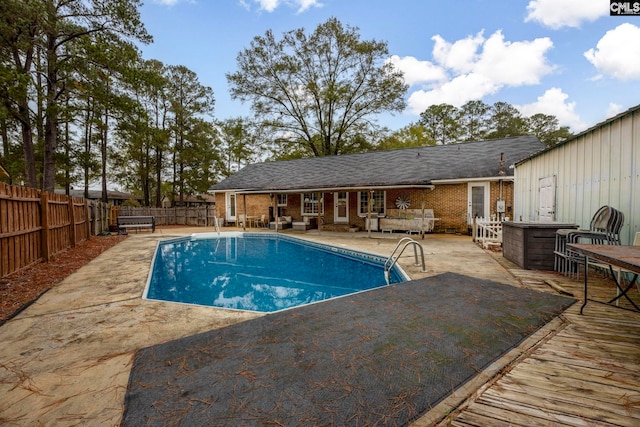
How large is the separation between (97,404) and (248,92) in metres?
28.8

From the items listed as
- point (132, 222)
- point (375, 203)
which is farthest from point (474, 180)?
point (132, 222)

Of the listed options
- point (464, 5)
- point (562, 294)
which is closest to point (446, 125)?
point (464, 5)

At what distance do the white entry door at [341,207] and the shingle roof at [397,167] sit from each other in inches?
40.0

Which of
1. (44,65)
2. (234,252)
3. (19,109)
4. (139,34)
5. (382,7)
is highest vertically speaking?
(382,7)

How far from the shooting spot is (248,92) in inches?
1063

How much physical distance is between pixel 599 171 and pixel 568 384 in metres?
4.99

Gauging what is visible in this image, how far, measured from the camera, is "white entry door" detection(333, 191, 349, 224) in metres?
16.6

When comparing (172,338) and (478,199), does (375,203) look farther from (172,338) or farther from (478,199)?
(172,338)

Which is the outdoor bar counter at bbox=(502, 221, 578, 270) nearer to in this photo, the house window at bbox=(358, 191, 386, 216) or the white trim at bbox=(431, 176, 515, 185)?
the white trim at bbox=(431, 176, 515, 185)

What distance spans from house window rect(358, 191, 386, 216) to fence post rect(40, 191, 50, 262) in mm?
12820

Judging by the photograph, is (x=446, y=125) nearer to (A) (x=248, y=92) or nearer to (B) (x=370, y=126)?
(B) (x=370, y=126)

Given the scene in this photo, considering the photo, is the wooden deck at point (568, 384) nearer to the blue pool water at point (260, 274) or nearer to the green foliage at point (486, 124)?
the blue pool water at point (260, 274)

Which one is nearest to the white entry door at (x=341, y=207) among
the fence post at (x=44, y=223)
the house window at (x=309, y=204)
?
the house window at (x=309, y=204)

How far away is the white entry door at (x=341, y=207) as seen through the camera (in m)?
16.6
